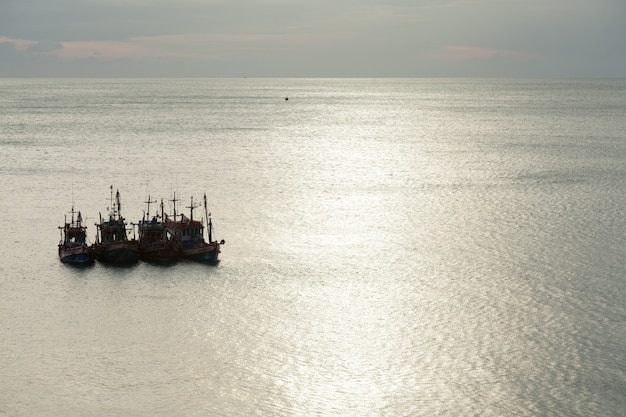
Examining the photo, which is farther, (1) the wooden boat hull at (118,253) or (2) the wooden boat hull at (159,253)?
(2) the wooden boat hull at (159,253)

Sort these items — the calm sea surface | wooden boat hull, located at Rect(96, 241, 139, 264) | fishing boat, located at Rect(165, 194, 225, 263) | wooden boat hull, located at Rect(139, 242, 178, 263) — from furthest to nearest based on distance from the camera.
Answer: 1. wooden boat hull, located at Rect(139, 242, 178, 263)
2. wooden boat hull, located at Rect(96, 241, 139, 264)
3. fishing boat, located at Rect(165, 194, 225, 263)
4. the calm sea surface

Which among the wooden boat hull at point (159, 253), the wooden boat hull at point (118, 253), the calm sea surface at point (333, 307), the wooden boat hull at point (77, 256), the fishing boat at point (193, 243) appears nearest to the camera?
the calm sea surface at point (333, 307)

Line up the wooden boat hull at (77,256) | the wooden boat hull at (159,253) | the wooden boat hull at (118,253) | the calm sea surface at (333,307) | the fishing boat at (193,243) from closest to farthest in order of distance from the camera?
the calm sea surface at (333,307), the wooden boat hull at (77,256), the fishing boat at (193,243), the wooden boat hull at (118,253), the wooden boat hull at (159,253)

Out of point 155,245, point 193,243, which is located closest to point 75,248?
point 155,245

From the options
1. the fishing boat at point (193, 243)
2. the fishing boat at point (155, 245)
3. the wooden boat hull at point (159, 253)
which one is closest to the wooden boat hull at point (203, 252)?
the fishing boat at point (193, 243)

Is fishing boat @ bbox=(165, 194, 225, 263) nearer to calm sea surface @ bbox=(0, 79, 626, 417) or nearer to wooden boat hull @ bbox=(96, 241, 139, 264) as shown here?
calm sea surface @ bbox=(0, 79, 626, 417)

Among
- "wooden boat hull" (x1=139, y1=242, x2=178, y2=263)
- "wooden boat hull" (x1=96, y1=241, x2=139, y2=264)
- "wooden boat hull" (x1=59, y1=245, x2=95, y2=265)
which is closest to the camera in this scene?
"wooden boat hull" (x1=59, y1=245, x2=95, y2=265)

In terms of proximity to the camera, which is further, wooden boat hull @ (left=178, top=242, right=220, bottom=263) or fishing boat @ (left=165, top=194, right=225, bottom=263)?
fishing boat @ (left=165, top=194, right=225, bottom=263)

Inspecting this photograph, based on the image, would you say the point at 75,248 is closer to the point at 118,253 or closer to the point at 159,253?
the point at 118,253

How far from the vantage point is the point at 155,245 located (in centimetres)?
9344

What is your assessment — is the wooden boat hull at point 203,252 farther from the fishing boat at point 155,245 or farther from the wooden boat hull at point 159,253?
the fishing boat at point 155,245

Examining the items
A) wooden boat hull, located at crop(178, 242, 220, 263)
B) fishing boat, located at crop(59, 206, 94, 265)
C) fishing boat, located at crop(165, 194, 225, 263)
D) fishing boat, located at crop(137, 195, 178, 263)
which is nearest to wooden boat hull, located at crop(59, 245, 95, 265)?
fishing boat, located at crop(59, 206, 94, 265)

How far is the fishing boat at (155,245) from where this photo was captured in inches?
3661

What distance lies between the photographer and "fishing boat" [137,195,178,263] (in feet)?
305
